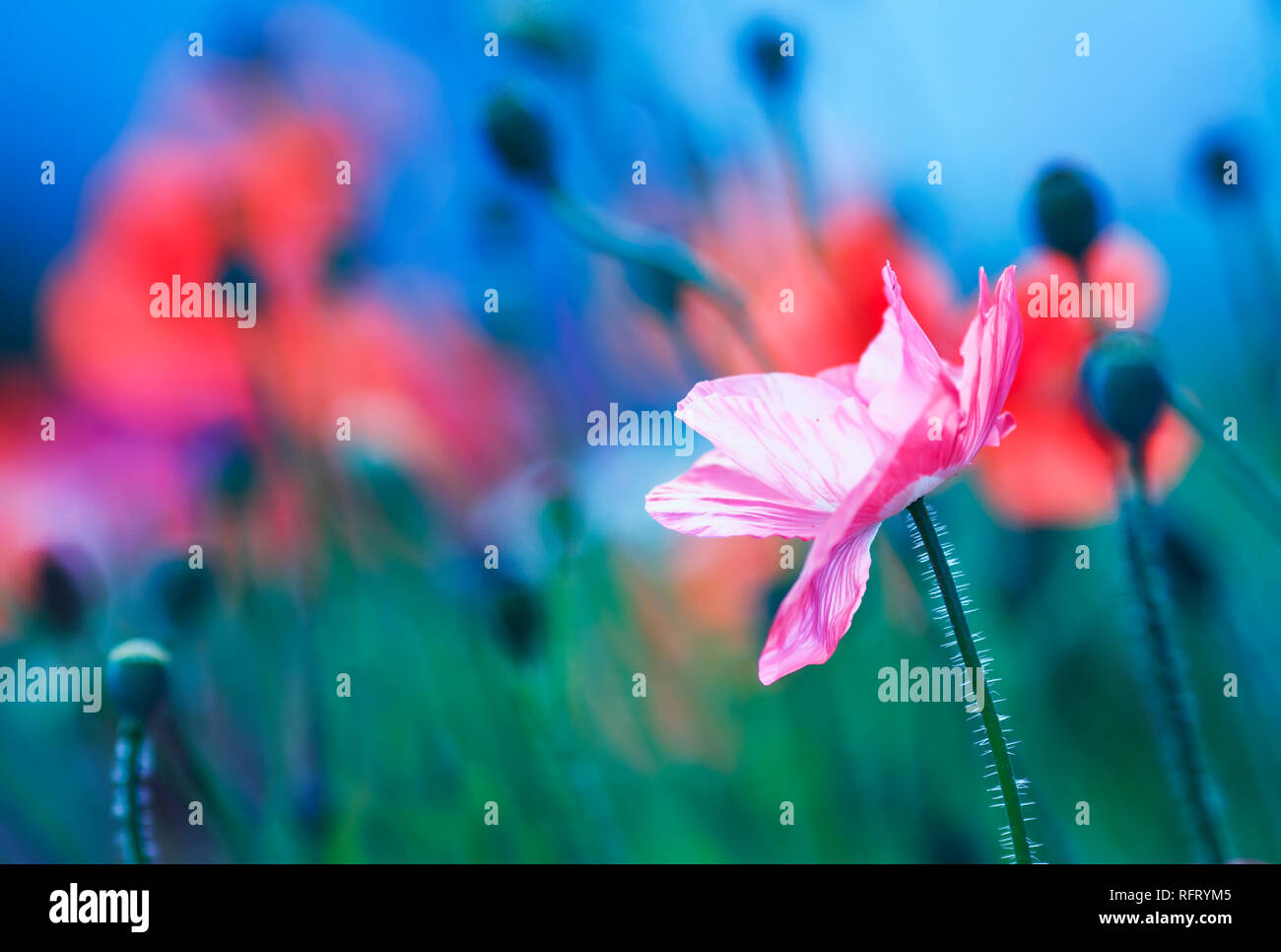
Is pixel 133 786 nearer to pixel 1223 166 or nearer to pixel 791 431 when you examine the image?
pixel 791 431

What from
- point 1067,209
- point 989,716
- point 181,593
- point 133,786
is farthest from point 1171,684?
point 181,593

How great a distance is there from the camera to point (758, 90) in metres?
0.61

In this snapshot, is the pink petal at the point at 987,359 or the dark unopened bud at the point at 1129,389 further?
the dark unopened bud at the point at 1129,389

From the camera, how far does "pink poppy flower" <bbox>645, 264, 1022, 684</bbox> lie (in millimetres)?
246

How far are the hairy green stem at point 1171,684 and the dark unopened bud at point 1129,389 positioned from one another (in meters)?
0.02

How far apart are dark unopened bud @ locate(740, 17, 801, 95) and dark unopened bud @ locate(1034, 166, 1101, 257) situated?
23 cm

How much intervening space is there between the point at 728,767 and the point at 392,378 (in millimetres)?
366

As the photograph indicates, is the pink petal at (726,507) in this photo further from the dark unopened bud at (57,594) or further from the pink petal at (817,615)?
the dark unopened bud at (57,594)

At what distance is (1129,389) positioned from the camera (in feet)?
1.16

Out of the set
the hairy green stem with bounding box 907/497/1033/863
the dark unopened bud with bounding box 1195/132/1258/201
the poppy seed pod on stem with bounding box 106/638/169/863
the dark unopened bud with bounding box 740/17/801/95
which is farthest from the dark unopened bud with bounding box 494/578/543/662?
the dark unopened bud with bounding box 1195/132/1258/201

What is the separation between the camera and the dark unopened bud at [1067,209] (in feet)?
1.35

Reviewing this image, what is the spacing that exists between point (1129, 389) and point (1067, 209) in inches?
4.2

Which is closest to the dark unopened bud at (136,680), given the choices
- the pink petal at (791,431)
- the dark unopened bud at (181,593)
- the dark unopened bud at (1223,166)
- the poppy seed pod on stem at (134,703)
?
the poppy seed pod on stem at (134,703)
